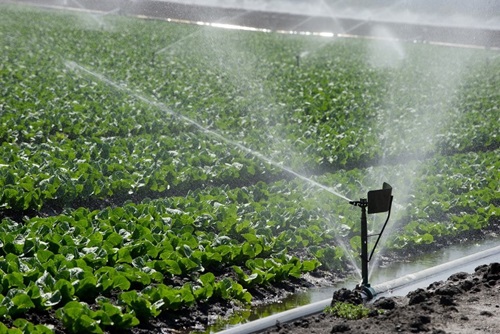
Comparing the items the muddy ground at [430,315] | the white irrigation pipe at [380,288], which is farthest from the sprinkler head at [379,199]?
the white irrigation pipe at [380,288]

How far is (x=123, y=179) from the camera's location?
9.23 m

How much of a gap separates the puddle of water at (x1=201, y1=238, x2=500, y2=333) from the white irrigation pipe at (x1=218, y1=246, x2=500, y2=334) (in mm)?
34

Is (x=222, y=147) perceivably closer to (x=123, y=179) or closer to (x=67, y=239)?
(x=123, y=179)

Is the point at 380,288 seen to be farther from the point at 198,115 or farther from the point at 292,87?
the point at 292,87

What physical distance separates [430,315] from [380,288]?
3.40ft

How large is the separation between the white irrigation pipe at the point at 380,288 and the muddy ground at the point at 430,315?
12 centimetres

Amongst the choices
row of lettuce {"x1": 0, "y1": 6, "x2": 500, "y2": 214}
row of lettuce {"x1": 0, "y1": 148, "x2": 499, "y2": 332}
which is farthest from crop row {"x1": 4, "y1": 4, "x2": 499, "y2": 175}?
row of lettuce {"x1": 0, "y1": 148, "x2": 499, "y2": 332}

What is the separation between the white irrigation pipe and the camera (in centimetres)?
566

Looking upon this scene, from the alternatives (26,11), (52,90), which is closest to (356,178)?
(52,90)

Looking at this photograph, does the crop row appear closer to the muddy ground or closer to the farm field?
the farm field

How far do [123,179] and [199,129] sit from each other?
404 cm

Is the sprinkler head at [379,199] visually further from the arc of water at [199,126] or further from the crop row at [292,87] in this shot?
the crop row at [292,87]

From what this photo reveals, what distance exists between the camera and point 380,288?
6.53m

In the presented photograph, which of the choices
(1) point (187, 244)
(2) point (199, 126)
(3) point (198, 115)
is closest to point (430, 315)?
(1) point (187, 244)
